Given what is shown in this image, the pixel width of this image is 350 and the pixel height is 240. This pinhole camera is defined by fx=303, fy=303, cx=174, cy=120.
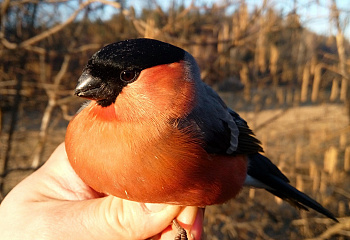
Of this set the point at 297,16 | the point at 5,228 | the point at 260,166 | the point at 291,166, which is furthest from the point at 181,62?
the point at 291,166

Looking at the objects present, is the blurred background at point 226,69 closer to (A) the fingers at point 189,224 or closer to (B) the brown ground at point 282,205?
(B) the brown ground at point 282,205

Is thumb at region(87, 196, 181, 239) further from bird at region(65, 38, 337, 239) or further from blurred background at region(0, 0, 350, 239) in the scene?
blurred background at region(0, 0, 350, 239)

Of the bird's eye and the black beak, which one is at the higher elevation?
the bird's eye

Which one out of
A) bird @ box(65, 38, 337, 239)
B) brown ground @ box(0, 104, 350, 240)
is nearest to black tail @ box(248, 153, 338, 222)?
bird @ box(65, 38, 337, 239)

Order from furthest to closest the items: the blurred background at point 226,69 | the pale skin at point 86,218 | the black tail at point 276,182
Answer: the blurred background at point 226,69 < the black tail at point 276,182 < the pale skin at point 86,218

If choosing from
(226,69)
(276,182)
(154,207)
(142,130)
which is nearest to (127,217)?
(154,207)

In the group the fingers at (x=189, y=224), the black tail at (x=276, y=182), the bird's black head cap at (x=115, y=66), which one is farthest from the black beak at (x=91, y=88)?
the black tail at (x=276, y=182)

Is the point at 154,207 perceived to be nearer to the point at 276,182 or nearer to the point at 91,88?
the point at 91,88
